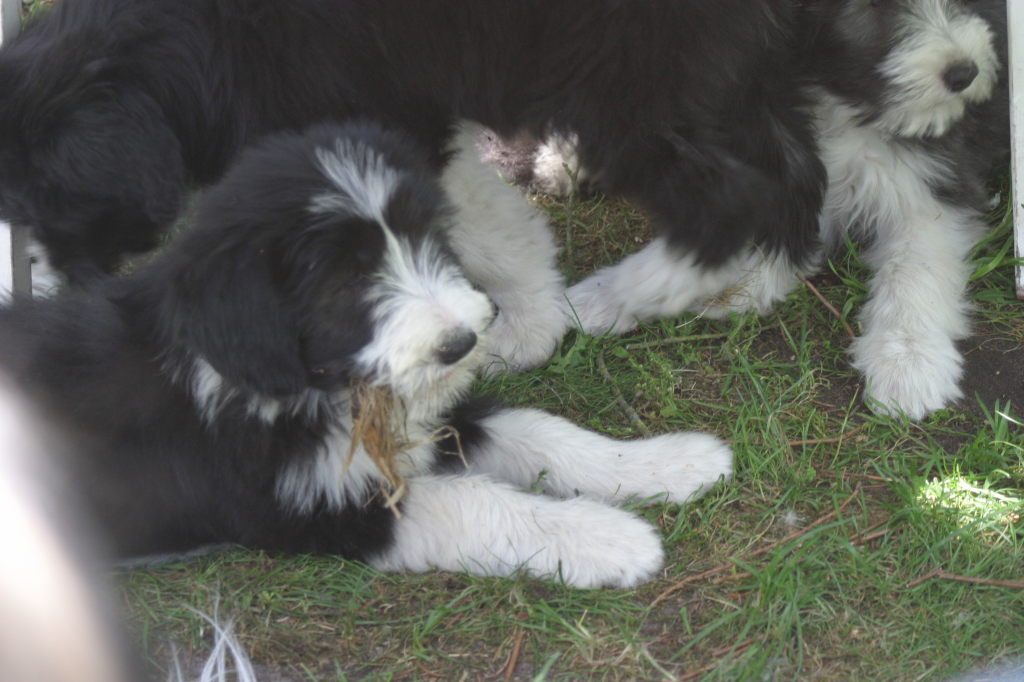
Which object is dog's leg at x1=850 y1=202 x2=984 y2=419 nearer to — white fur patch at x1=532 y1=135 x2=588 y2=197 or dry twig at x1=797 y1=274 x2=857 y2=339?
dry twig at x1=797 y1=274 x2=857 y2=339

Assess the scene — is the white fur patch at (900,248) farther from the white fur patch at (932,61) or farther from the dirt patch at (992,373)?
the white fur patch at (932,61)

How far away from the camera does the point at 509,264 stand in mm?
3707

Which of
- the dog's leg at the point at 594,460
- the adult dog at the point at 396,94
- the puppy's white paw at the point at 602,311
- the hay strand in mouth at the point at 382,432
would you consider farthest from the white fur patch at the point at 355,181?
the puppy's white paw at the point at 602,311

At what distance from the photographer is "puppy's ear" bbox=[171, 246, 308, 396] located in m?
2.38

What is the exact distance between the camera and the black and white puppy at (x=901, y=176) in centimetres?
334

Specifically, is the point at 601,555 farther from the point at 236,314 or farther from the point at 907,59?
the point at 907,59

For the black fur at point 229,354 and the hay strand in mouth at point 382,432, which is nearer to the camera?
the black fur at point 229,354

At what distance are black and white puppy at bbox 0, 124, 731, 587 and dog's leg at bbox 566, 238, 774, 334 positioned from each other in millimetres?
571

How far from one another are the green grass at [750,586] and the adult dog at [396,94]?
0.67 metres

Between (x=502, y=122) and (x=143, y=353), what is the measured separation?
1.35 m

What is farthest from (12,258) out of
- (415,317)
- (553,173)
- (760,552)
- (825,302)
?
(825,302)

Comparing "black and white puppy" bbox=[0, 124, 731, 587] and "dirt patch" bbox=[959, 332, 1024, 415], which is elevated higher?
"black and white puppy" bbox=[0, 124, 731, 587]

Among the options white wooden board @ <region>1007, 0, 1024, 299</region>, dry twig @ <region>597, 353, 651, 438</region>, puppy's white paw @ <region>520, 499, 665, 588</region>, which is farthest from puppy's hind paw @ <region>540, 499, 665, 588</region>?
white wooden board @ <region>1007, 0, 1024, 299</region>

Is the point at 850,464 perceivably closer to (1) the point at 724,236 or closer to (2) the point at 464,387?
(1) the point at 724,236
